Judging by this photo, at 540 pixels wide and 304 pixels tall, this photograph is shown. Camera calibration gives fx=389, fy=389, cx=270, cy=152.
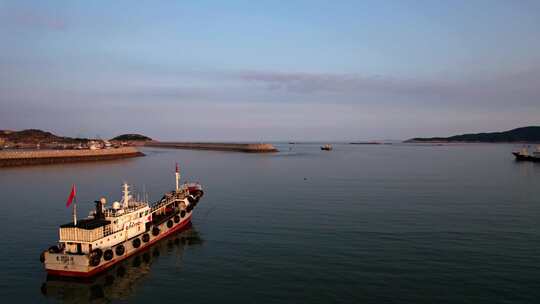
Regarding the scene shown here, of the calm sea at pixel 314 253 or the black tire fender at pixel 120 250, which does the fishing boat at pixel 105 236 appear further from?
the calm sea at pixel 314 253

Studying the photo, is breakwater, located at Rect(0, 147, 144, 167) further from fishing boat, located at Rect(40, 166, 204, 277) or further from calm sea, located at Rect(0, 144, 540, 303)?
fishing boat, located at Rect(40, 166, 204, 277)

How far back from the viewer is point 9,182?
203 feet

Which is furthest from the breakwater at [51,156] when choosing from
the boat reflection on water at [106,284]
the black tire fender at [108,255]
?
the black tire fender at [108,255]

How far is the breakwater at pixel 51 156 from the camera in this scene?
9846 centimetres

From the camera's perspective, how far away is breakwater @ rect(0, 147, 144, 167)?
98.5 m

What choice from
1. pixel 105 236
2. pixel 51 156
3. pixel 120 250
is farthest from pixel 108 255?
pixel 51 156

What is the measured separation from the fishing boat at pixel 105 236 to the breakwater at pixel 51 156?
84.6 metres

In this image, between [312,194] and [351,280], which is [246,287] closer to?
[351,280]

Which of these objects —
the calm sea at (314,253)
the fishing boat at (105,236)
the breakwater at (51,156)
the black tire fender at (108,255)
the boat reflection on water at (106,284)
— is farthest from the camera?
the breakwater at (51,156)

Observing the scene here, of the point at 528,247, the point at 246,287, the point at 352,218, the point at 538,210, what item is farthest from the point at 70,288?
the point at 538,210

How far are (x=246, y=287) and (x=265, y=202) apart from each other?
2435 cm

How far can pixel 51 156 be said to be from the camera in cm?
10894

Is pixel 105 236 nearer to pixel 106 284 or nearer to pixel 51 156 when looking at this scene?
pixel 106 284

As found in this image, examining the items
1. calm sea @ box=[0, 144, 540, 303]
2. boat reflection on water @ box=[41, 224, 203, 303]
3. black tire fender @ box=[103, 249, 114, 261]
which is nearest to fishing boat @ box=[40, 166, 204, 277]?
black tire fender @ box=[103, 249, 114, 261]
